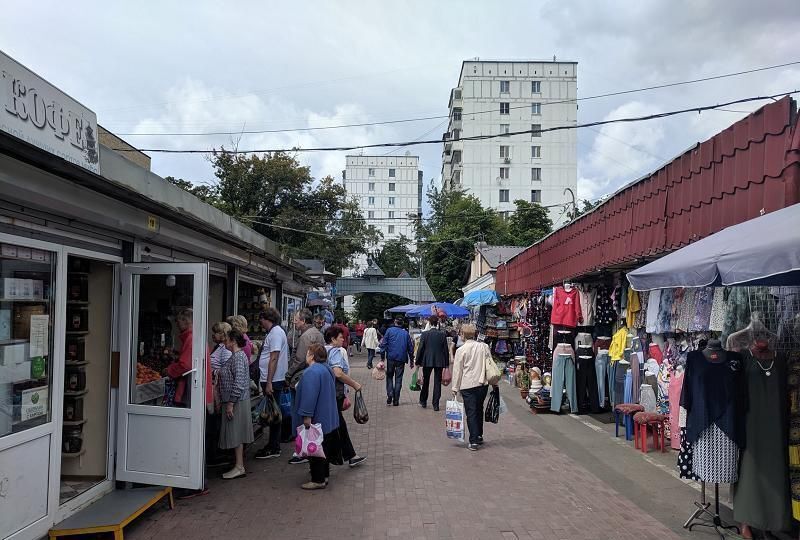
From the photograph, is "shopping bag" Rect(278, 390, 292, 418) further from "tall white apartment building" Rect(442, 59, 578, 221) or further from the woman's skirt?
"tall white apartment building" Rect(442, 59, 578, 221)

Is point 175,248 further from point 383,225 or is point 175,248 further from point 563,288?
point 383,225

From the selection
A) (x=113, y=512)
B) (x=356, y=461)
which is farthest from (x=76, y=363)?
(x=356, y=461)

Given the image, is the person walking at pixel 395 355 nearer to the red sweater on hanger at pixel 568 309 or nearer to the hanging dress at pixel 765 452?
the red sweater on hanger at pixel 568 309

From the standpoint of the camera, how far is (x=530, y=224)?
4197 centimetres

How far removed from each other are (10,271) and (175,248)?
9.54 ft

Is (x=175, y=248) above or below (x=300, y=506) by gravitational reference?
above

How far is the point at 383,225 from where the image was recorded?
8456cm

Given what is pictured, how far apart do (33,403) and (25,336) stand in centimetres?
53

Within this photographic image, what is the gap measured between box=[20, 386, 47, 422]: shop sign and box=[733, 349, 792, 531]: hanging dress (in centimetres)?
568

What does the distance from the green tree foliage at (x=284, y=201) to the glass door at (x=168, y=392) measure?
24.3 metres

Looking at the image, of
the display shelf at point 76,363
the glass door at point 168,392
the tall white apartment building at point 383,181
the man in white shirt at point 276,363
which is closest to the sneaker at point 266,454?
the man in white shirt at point 276,363

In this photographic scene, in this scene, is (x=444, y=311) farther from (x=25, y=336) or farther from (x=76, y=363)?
(x=25, y=336)

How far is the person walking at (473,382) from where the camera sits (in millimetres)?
8523

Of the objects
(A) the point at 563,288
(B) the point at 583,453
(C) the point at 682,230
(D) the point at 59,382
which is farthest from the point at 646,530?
(A) the point at 563,288
